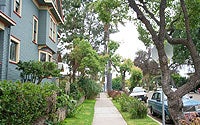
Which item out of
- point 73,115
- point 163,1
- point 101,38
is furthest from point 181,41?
point 101,38

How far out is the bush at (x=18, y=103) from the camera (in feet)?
25.0

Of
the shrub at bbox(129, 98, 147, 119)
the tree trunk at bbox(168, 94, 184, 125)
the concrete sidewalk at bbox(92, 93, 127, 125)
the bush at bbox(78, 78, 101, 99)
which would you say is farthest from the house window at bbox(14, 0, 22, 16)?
the bush at bbox(78, 78, 101, 99)

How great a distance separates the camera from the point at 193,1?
31.5 ft

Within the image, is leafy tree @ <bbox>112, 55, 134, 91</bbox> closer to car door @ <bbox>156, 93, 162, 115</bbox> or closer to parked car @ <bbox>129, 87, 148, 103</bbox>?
parked car @ <bbox>129, 87, 148, 103</bbox>

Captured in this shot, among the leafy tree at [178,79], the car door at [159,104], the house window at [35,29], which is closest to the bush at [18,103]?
the car door at [159,104]

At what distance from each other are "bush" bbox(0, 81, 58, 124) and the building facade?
5009mm

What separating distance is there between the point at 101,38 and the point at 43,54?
2472 centimetres

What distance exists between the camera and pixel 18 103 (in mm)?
7793

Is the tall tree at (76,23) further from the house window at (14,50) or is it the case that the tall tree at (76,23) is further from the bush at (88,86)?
the house window at (14,50)

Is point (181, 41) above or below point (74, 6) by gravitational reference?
below

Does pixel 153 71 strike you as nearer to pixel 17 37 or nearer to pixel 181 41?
pixel 17 37

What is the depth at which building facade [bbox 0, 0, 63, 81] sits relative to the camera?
13.4 meters

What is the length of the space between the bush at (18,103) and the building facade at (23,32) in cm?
501

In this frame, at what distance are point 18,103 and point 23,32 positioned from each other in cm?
970
